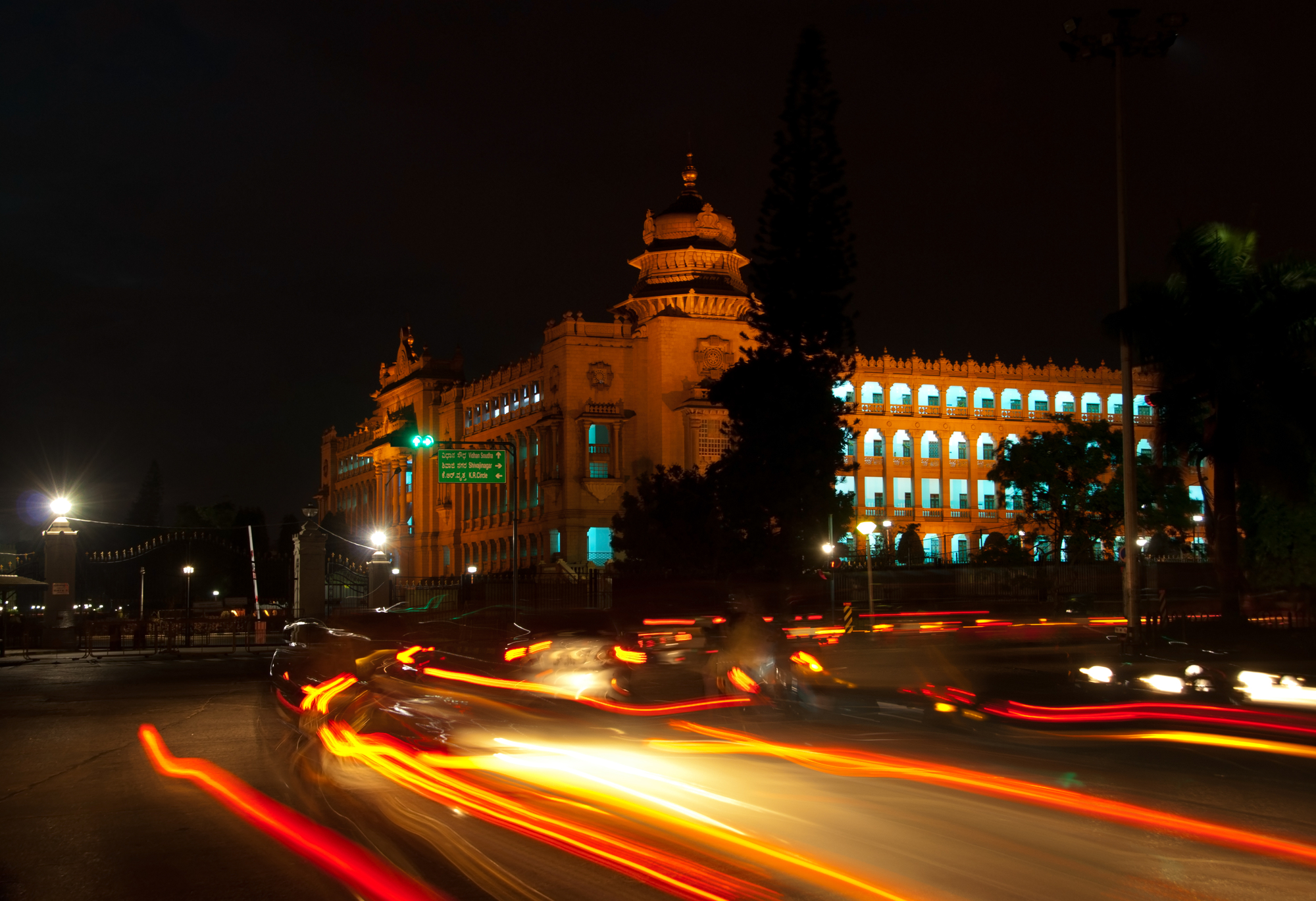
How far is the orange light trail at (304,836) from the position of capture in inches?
273

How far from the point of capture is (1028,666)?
22016 millimetres

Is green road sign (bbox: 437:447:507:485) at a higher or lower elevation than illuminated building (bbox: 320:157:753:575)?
lower

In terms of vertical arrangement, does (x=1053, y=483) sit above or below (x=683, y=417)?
below

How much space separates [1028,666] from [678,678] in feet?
20.9

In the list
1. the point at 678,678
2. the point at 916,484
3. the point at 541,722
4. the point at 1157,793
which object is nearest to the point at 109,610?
the point at 916,484

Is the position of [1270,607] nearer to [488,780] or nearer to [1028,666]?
[1028,666]

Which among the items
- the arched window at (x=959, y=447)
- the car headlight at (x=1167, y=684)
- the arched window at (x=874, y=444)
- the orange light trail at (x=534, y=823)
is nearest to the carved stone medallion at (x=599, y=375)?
the arched window at (x=874, y=444)

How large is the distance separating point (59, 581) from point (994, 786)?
3269 centimetres

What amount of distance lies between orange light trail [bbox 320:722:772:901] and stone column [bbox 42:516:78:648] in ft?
85.8

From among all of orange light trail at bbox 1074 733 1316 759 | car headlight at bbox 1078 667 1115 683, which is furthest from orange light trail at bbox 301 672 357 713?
car headlight at bbox 1078 667 1115 683

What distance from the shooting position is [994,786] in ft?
33.7

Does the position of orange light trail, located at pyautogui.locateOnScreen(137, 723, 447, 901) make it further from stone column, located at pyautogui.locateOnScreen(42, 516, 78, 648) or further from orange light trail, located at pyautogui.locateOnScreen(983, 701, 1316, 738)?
stone column, located at pyautogui.locateOnScreen(42, 516, 78, 648)

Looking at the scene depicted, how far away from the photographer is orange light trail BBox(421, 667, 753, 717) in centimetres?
1541

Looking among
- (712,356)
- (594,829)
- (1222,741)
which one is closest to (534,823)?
(594,829)
